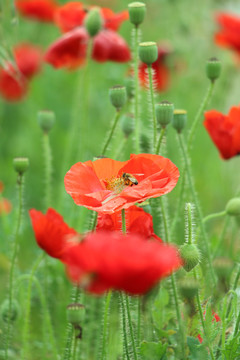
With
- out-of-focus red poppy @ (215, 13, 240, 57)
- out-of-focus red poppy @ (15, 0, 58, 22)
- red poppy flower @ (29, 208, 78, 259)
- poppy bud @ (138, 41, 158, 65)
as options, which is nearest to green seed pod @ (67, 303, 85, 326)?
red poppy flower @ (29, 208, 78, 259)

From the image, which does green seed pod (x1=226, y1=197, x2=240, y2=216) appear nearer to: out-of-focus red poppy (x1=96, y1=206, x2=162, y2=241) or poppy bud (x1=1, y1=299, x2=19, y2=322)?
out-of-focus red poppy (x1=96, y1=206, x2=162, y2=241)

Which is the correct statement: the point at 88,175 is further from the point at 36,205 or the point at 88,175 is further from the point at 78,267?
the point at 36,205

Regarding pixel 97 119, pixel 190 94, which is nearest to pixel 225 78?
pixel 190 94

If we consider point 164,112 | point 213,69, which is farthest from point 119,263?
point 213,69

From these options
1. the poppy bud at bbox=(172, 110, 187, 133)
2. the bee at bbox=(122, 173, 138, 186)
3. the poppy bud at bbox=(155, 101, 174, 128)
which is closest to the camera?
the bee at bbox=(122, 173, 138, 186)

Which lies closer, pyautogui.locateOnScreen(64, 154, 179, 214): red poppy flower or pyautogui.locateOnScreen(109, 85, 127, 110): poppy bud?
pyautogui.locateOnScreen(64, 154, 179, 214): red poppy flower

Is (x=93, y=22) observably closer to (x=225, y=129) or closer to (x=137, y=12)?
(x=137, y=12)

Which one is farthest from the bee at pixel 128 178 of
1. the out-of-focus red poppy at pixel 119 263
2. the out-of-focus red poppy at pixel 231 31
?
the out-of-focus red poppy at pixel 231 31

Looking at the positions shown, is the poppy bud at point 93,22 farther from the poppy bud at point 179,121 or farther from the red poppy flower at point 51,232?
the red poppy flower at point 51,232
